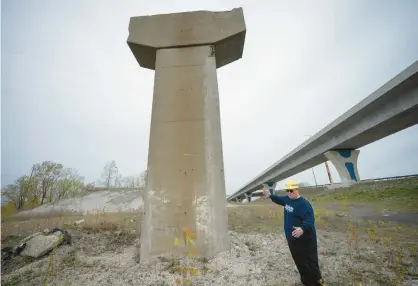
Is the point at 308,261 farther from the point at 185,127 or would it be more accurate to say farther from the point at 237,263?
the point at 185,127

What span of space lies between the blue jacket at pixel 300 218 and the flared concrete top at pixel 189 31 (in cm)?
357

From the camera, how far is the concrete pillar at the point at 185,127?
333 centimetres

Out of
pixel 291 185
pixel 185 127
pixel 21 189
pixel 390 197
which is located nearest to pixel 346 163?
pixel 390 197

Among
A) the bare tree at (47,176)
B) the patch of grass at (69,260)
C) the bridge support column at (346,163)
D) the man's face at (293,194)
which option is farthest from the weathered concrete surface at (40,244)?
the bare tree at (47,176)

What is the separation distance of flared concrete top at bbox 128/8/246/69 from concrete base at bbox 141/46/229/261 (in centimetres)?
23

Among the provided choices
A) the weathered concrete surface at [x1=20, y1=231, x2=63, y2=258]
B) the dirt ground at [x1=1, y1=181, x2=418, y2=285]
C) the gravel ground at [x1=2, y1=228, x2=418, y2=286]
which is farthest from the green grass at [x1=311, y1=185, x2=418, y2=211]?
the weathered concrete surface at [x1=20, y1=231, x2=63, y2=258]

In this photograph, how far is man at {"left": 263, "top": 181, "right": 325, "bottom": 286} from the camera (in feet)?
8.13

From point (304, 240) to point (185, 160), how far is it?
7.17 ft

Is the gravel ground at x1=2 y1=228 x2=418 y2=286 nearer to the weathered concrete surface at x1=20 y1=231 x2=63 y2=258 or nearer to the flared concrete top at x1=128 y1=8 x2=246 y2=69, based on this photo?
the weathered concrete surface at x1=20 y1=231 x2=63 y2=258

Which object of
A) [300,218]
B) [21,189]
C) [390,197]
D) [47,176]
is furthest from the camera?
[47,176]

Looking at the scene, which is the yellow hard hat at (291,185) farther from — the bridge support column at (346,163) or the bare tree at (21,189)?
the bare tree at (21,189)

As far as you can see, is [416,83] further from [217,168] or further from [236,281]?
[236,281]

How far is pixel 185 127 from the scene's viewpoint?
3.84 meters

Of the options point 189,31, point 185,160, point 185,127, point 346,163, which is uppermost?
point 189,31
